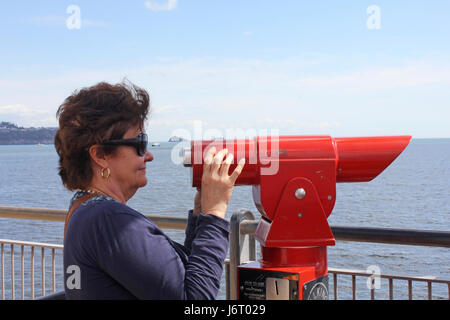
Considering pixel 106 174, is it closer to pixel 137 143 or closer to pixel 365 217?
pixel 137 143

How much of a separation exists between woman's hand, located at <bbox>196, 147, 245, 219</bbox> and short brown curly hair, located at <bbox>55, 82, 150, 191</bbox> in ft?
0.84

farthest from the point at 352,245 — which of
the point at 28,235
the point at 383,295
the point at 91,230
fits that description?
the point at 91,230

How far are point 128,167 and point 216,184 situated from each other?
0.27 meters

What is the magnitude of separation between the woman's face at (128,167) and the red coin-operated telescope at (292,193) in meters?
0.15

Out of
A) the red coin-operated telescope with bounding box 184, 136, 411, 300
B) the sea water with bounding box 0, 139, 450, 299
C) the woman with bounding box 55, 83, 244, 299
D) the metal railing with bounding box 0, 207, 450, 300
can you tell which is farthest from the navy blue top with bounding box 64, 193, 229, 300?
the sea water with bounding box 0, 139, 450, 299

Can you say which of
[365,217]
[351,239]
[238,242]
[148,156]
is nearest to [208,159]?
[148,156]

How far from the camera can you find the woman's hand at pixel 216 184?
4.48 ft

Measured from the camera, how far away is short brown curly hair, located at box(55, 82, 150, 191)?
1.37m

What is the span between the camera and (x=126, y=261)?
1.20 meters

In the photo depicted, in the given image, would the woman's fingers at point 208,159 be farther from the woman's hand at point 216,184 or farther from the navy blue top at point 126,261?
the navy blue top at point 126,261

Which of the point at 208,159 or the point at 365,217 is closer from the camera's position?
the point at 208,159

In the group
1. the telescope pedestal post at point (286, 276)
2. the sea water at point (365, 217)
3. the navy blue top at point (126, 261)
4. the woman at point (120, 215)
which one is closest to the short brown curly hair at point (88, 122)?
the woman at point (120, 215)
